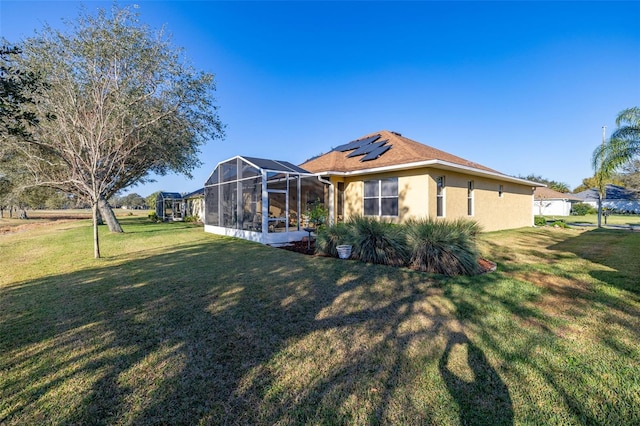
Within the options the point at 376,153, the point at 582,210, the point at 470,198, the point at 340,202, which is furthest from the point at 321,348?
the point at 582,210

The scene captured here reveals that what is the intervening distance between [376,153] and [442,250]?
7.16 metres

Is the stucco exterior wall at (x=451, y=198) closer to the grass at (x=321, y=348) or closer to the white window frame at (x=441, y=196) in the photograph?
the white window frame at (x=441, y=196)

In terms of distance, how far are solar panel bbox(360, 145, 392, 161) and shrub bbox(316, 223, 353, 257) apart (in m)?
4.90

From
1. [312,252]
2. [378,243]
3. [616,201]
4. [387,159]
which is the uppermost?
[387,159]

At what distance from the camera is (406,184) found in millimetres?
10914

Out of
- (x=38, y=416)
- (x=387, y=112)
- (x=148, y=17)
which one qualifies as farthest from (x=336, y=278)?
(x=387, y=112)

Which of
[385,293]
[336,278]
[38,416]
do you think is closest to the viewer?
[38,416]

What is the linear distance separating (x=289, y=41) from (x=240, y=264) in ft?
40.4

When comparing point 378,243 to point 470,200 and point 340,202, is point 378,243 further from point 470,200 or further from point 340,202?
point 470,200

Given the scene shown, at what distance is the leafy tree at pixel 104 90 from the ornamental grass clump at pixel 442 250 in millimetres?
9423

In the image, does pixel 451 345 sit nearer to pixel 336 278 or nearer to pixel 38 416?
pixel 336 278

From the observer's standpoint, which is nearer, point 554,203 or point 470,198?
point 470,198

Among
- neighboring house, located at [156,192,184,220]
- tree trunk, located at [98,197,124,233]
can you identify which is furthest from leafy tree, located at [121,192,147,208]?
tree trunk, located at [98,197,124,233]

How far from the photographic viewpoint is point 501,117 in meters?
18.3
